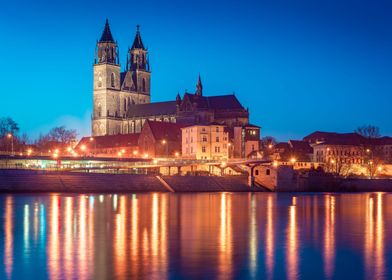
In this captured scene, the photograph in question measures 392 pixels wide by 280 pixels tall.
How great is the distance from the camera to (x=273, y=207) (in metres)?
63.0

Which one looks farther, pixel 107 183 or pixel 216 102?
pixel 216 102

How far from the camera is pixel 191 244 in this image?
34.1m

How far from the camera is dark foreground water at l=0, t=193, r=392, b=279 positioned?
2667cm

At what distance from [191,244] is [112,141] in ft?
432

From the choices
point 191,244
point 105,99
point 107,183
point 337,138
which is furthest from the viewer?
point 105,99

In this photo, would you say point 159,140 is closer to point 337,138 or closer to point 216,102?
point 216,102

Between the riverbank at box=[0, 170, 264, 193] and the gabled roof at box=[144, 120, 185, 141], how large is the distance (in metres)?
40.2

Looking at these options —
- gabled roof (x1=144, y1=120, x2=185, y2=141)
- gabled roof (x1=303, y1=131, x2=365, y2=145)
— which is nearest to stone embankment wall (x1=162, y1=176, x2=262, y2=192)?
gabled roof (x1=144, y1=120, x2=185, y2=141)

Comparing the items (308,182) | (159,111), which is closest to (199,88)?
(159,111)

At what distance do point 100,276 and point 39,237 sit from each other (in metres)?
12.6

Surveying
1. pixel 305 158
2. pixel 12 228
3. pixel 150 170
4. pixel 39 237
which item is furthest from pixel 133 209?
pixel 305 158

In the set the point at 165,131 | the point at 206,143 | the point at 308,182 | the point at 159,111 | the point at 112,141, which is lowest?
the point at 308,182

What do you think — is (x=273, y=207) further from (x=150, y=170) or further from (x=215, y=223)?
(x=150, y=170)

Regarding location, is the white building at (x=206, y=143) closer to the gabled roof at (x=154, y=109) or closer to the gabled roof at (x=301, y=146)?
the gabled roof at (x=301, y=146)
